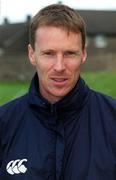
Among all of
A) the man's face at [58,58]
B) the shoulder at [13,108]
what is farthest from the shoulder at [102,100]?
the shoulder at [13,108]

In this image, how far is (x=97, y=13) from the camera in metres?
90.2

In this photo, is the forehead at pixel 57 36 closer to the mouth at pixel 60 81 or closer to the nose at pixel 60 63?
the nose at pixel 60 63

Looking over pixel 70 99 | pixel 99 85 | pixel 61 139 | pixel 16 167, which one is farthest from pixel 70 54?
pixel 99 85

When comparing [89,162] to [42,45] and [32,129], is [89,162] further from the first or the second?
Result: [42,45]

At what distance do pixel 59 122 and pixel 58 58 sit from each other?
43cm

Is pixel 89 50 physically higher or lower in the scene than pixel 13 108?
lower

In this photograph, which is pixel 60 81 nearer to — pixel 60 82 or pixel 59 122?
pixel 60 82

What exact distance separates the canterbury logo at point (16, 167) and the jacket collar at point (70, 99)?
40 centimetres

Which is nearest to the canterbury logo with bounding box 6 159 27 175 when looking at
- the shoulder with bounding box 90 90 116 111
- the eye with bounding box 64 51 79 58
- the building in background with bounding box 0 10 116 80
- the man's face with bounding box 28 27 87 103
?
the man's face with bounding box 28 27 87 103

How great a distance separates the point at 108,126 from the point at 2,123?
2.37ft

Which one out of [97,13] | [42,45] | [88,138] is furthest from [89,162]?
[97,13]

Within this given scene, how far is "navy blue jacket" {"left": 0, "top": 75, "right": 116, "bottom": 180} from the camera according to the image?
4.02 metres

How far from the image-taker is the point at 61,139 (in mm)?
4094

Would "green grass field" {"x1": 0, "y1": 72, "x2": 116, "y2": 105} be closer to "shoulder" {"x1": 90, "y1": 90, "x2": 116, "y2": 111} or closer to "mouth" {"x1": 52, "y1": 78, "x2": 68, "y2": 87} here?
"shoulder" {"x1": 90, "y1": 90, "x2": 116, "y2": 111}
